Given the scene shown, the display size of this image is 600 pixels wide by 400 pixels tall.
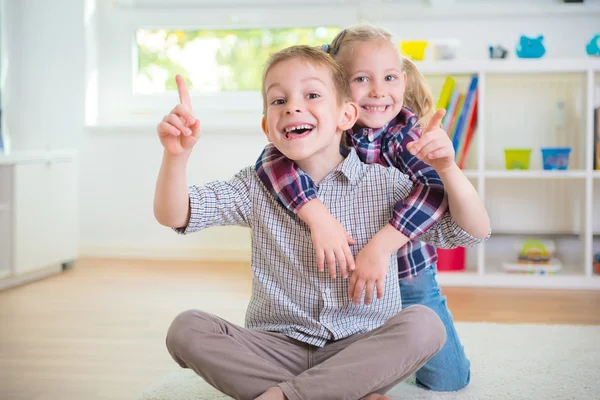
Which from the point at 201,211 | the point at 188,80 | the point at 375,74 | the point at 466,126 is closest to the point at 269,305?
the point at 201,211

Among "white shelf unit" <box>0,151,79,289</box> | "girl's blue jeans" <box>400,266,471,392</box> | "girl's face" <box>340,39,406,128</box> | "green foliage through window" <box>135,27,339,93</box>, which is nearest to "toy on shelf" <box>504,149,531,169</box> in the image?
"green foliage through window" <box>135,27,339,93</box>

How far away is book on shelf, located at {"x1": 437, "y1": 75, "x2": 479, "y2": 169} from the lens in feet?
8.79

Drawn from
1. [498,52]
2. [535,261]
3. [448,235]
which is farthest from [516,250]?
[448,235]

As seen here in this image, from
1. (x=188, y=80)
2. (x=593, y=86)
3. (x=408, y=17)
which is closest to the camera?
(x=593, y=86)

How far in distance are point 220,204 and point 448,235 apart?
397mm

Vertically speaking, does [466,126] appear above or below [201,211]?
above

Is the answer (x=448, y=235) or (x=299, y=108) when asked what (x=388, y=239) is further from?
(x=299, y=108)

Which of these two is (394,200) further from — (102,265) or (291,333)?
(102,265)

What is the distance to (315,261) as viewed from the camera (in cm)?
128

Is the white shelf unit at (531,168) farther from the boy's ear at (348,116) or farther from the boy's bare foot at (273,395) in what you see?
the boy's bare foot at (273,395)

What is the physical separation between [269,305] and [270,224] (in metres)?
0.14

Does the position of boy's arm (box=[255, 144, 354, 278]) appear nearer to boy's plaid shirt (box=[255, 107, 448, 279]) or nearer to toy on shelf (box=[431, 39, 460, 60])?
boy's plaid shirt (box=[255, 107, 448, 279])

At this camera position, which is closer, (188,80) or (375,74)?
(375,74)

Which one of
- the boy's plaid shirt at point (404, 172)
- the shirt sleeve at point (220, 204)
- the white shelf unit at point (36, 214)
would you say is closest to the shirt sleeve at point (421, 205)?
the boy's plaid shirt at point (404, 172)
